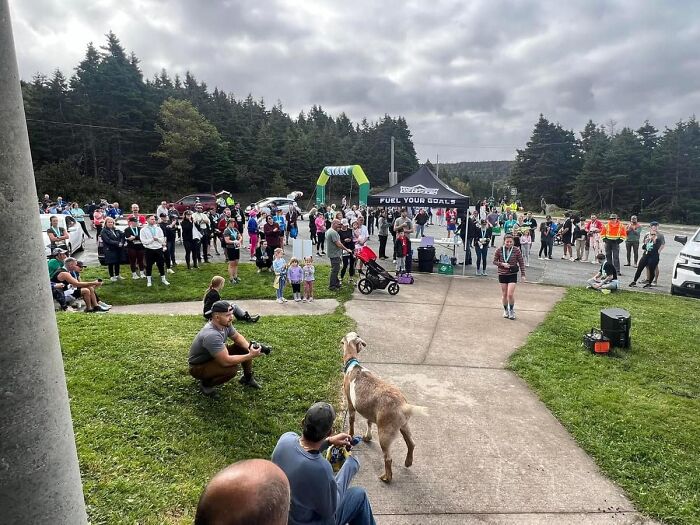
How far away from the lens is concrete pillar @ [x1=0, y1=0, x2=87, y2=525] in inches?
59.4

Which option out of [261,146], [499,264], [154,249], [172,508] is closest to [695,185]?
[261,146]

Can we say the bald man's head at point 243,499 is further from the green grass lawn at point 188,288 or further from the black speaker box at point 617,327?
the green grass lawn at point 188,288

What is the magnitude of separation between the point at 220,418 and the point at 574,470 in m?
3.83

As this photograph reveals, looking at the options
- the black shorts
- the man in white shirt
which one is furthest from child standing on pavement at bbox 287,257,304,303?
the black shorts

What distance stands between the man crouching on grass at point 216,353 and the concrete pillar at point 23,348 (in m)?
3.42

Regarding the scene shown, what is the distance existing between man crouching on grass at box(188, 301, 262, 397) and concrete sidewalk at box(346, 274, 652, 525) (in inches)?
66.3

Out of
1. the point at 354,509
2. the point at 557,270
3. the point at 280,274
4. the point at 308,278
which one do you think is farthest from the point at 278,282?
the point at 557,270

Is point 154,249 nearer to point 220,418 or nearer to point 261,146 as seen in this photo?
point 220,418

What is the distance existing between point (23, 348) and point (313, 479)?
1.94 meters

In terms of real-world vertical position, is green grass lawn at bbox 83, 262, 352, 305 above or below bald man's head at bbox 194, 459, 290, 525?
below

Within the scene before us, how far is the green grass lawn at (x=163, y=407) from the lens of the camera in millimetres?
3742

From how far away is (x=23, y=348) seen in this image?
61.1 inches

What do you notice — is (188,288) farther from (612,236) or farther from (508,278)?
(612,236)

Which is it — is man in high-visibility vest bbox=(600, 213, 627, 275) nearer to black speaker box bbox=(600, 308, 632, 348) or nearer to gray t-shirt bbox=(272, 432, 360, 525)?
black speaker box bbox=(600, 308, 632, 348)
